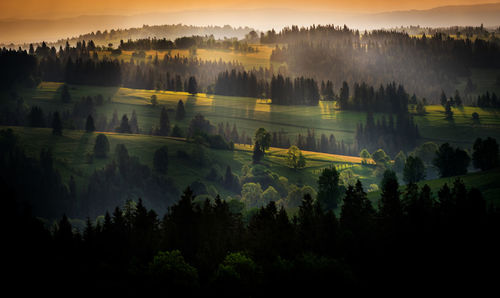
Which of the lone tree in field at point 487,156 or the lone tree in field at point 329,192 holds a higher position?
the lone tree in field at point 487,156

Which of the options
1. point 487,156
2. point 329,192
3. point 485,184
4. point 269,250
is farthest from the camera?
point 329,192

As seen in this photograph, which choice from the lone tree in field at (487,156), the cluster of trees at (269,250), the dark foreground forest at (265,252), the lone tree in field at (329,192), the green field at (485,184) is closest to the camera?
the dark foreground forest at (265,252)

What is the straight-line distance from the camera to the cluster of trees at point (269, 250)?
78.9m

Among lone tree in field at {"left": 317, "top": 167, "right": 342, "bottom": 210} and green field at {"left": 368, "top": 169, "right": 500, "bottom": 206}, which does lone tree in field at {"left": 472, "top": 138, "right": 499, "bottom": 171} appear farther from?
lone tree in field at {"left": 317, "top": 167, "right": 342, "bottom": 210}

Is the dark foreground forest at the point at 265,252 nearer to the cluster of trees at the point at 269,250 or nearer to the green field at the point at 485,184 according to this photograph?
the cluster of trees at the point at 269,250

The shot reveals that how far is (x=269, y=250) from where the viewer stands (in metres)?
91.1

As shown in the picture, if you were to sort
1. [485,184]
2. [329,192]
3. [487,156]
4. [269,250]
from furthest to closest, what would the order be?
[329,192] → [487,156] → [485,184] → [269,250]

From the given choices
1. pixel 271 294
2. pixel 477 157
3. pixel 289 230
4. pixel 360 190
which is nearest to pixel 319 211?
pixel 360 190

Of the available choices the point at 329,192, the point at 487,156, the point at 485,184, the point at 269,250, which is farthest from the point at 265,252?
the point at 487,156

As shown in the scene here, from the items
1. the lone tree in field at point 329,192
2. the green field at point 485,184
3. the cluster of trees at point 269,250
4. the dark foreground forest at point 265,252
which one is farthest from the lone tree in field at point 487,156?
the cluster of trees at point 269,250

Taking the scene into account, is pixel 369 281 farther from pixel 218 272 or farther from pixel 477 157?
pixel 477 157

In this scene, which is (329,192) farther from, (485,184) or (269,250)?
(269,250)

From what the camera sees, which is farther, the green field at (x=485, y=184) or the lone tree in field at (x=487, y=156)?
the lone tree in field at (x=487, y=156)

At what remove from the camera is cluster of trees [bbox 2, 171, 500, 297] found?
78938 mm
